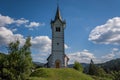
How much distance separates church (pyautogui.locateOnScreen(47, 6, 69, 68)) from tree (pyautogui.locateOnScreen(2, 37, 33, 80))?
86.9 ft

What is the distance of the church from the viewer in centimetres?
6384

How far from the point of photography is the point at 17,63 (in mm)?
35688

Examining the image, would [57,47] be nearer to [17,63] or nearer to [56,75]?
[56,75]

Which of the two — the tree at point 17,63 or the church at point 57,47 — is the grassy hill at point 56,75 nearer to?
the church at point 57,47

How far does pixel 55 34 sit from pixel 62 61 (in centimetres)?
762

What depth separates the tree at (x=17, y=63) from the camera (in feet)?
116

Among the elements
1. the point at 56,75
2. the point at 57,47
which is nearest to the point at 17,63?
the point at 56,75

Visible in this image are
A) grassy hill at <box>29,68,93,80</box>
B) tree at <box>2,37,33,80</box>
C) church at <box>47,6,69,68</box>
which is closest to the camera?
tree at <box>2,37,33,80</box>

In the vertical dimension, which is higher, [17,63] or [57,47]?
[57,47]

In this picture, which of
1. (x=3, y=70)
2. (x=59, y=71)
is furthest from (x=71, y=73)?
(x=3, y=70)

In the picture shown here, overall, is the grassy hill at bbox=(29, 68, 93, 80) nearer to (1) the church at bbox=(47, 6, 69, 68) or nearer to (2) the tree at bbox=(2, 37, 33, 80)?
(1) the church at bbox=(47, 6, 69, 68)

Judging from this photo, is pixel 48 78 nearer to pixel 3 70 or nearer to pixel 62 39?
pixel 3 70

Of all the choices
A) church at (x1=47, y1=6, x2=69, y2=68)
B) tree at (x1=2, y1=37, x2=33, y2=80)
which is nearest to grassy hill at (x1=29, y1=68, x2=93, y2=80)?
church at (x1=47, y1=6, x2=69, y2=68)

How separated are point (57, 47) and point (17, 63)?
29.0 m
